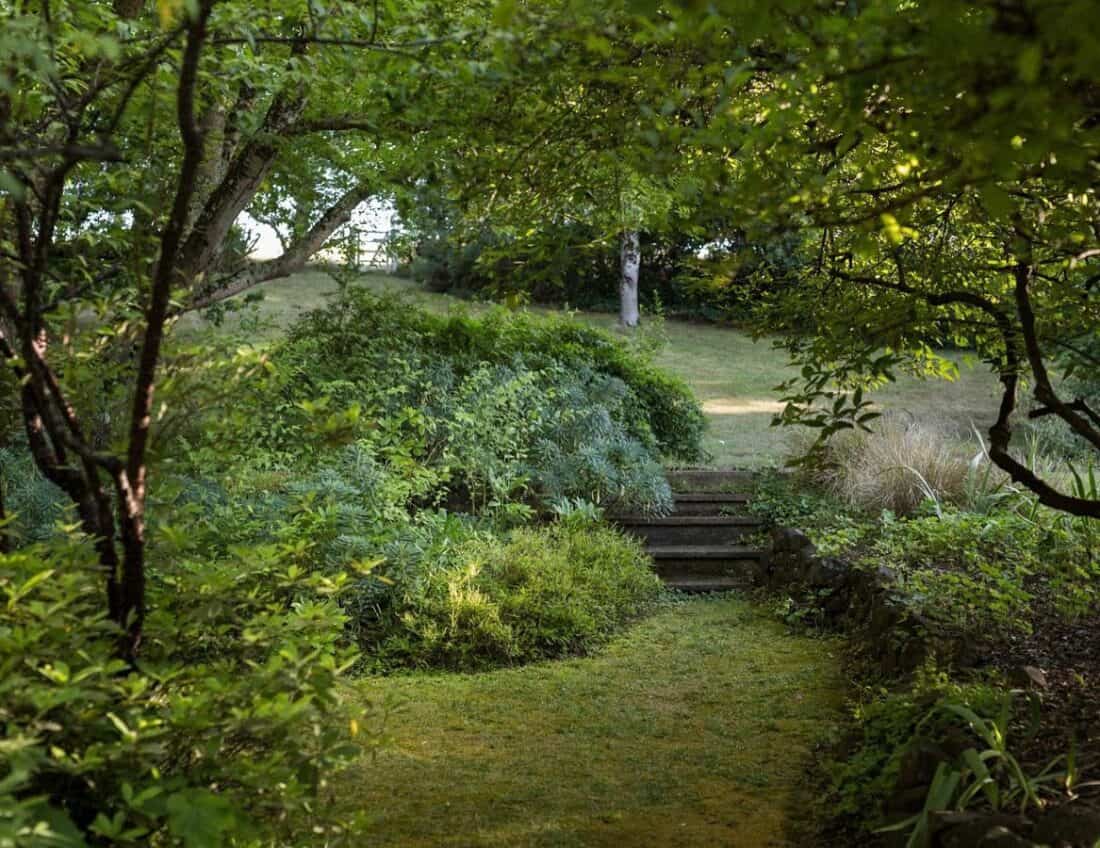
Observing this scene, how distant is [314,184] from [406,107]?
7.35 m

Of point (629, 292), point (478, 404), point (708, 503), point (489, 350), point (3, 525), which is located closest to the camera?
point (3, 525)

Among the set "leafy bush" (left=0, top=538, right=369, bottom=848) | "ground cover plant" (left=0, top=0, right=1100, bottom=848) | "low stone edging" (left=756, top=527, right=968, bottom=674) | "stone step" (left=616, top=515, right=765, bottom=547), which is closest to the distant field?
"stone step" (left=616, top=515, right=765, bottom=547)

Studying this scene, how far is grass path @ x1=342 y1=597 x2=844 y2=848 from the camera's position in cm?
398

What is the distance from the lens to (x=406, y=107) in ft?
10.8

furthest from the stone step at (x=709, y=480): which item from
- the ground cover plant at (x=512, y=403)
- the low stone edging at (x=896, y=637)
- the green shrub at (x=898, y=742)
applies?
the green shrub at (x=898, y=742)

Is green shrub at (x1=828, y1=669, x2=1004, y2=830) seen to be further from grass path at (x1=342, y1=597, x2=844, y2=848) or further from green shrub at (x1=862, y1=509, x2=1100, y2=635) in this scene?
green shrub at (x1=862, y1=509, x2=1100, y2=635)

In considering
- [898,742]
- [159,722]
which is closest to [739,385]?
[898,742]

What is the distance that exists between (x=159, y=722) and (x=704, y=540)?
6954 millimetres

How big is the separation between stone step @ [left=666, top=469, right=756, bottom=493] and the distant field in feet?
1.90

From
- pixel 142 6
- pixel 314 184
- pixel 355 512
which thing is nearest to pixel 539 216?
pixel 355 512

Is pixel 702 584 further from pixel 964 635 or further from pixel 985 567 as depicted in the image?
pixel 964 635

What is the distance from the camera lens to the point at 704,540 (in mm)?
8844

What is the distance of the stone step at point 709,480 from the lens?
9906 millimetres

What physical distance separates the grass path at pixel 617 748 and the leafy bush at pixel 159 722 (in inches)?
42.5
